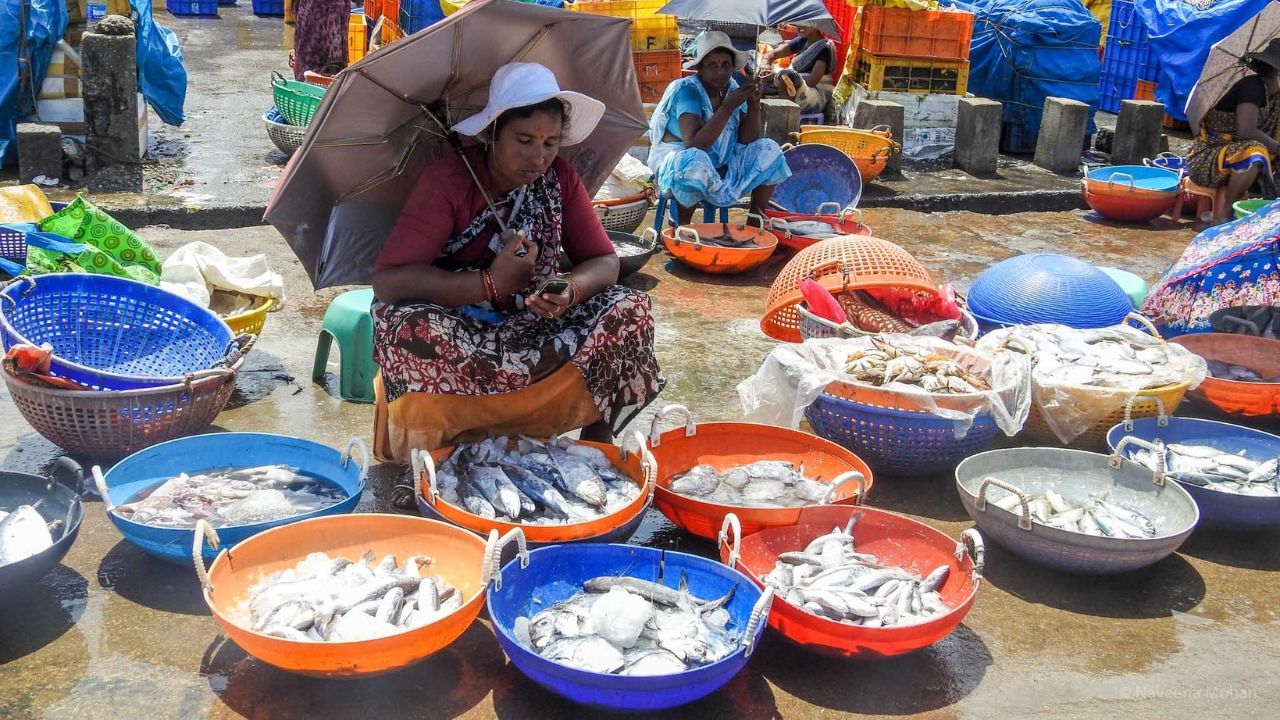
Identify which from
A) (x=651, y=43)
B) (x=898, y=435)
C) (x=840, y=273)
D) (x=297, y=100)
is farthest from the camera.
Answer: (x=651, y=43)

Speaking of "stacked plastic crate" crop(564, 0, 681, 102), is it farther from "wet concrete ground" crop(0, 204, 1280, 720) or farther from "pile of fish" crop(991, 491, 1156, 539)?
"pile of fish" crop(991, 491, 1156, 539)

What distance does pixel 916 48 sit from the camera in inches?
411

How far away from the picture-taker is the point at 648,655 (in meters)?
2.73

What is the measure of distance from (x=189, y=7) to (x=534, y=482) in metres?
18.0

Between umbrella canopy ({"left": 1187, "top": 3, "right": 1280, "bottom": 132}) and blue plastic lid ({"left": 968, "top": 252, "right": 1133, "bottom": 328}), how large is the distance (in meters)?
3.59

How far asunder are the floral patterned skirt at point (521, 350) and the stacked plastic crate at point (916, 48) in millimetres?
7400

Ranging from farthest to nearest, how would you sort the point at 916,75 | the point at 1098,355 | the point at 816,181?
the point at 916,75
the point at 816,181
the point at 1098,355

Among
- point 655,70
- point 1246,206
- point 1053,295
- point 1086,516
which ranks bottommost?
point 1086,516

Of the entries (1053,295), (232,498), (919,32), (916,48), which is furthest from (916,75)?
(232,498)

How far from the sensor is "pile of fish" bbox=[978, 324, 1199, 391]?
4.34m

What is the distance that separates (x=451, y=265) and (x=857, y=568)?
1744 mm

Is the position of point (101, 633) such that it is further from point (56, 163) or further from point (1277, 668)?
point (56, 163)

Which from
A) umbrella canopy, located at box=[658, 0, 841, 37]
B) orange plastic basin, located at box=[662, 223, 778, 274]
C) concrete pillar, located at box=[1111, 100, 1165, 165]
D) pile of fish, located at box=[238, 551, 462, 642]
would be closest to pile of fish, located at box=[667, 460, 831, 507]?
pile of fish, located at box=[238, 551, 462, 642]

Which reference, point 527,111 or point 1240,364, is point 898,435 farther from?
point 1240,364
